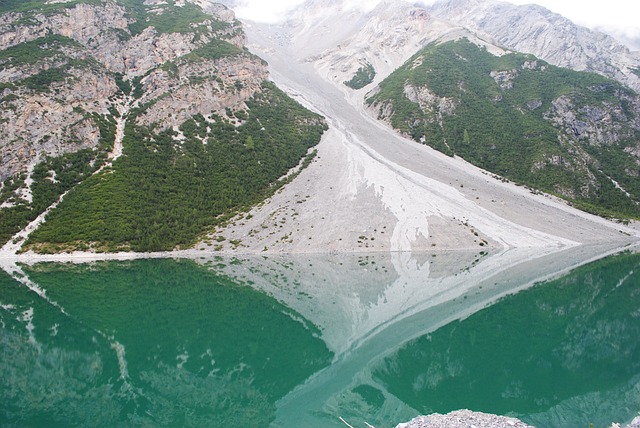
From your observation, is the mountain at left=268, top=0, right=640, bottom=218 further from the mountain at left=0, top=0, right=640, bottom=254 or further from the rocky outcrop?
the rocky outcrop

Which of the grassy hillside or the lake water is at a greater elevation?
the grassy hillside

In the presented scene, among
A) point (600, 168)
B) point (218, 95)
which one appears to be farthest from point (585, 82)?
point (218, 95)

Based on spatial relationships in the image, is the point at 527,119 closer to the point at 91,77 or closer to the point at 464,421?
the point at 91,77

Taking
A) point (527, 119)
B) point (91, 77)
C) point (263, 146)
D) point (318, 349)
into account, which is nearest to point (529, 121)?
point (527, 119)

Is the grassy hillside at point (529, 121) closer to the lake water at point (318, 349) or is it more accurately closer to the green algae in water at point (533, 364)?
the lake water at point (318, 349)

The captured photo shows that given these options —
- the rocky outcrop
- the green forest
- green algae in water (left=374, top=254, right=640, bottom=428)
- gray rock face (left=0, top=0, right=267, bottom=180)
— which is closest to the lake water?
green algae in water (left=374, top=254, right=640, bottom=428)

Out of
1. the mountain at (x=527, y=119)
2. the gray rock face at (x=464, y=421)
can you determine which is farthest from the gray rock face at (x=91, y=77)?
the gray rock face at (x=464, y=421)

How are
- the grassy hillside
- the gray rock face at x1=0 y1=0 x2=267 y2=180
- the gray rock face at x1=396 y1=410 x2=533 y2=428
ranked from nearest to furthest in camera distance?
the gray rock face at x1=396 y1=410 x2=533 y2=428
the gray rock face at x1=0 y1=0 x2=267 y2=180
the grassy hillside
